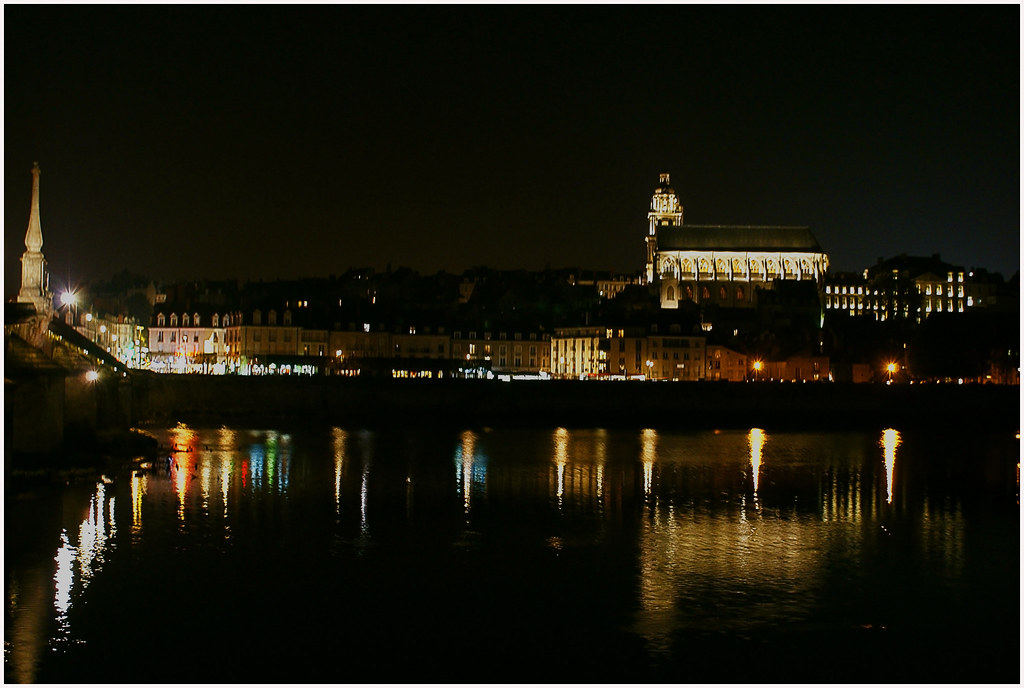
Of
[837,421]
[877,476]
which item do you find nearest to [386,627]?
[877,476]

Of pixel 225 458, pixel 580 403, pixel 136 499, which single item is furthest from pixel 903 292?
pixel 136 499

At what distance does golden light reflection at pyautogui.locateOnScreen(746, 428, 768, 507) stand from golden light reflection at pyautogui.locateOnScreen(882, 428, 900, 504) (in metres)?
3.26

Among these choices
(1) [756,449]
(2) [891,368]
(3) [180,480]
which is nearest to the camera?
(3) [180,480]

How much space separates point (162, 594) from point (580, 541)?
7930mm

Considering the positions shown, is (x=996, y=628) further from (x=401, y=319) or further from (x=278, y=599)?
(x=401, y=319)

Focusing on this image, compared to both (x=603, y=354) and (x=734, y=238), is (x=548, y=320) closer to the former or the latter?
(x=603, y=354)

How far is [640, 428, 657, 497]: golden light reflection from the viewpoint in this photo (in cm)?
3144

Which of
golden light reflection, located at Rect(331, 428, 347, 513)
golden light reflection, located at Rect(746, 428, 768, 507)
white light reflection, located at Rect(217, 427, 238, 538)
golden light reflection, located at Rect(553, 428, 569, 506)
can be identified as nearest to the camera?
white light reflection, located at Rect(217, 427, 238, 538)

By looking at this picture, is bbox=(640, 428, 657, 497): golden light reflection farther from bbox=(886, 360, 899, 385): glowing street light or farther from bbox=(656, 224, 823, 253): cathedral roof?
bbox=(656, 224, 823, 253): cathedral roof

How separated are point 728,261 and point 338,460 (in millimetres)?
94926

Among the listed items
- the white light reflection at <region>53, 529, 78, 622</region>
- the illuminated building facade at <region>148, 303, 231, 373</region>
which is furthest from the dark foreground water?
the illuminated building facade at <region>148, 303, 231, 373</region>

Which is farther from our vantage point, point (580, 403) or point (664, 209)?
point (664, 209)

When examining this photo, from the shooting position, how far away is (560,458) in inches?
1491

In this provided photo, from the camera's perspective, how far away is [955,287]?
428 ft
